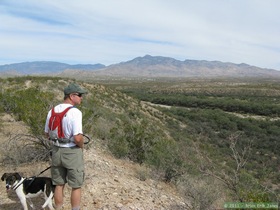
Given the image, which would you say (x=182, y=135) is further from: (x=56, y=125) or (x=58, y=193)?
(x=56, y=125)

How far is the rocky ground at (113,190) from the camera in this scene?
548cm

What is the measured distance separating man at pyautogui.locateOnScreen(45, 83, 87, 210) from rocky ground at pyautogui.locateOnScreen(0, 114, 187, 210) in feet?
3.57

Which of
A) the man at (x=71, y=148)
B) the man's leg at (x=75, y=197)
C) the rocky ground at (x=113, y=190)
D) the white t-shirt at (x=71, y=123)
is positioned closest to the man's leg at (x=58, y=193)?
the man at (x=71, y=148)

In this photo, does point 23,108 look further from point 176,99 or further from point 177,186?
point 176,99

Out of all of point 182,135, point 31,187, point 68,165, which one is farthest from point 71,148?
point 182,135

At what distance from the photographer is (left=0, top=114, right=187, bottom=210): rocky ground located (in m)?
5.48

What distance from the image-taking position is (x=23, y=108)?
24.3 ft

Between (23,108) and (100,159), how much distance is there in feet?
7.07

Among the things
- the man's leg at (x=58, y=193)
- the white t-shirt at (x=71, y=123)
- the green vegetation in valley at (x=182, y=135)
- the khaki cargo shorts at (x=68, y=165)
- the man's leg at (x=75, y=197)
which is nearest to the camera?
the white t-shirt at (x=71, y=123)

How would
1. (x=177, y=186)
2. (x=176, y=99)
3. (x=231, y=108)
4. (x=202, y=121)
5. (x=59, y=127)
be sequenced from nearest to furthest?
(x=59, y=127) → (x=177, y=186) → (x=202, y=121) → (x=231, y=108) → (x=176, y=99)

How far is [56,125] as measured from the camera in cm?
420

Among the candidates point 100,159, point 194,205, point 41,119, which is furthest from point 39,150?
point 194,205

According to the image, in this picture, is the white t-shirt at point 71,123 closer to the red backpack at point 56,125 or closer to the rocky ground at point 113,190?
the red backpack at point 56,125

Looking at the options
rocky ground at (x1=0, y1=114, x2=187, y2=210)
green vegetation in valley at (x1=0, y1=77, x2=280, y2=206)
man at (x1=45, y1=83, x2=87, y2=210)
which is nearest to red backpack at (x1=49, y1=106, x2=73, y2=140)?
man at (x1=45, y1=83, x2=87, y2=210)
